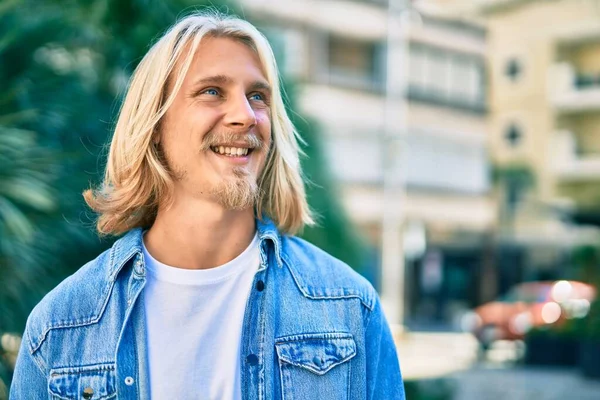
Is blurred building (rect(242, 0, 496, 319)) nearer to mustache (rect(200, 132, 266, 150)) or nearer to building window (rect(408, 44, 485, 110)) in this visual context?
building window (rect(408, 44, 485, 110))

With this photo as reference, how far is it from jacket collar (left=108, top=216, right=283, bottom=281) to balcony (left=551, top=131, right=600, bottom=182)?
36559 mm

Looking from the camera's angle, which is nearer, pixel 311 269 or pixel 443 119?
pixel 311 269

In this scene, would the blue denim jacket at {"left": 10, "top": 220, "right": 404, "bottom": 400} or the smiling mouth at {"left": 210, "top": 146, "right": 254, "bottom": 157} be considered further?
the smiling mouth at {"left": 210, "top": 146, "right": 254, "bottom": 157}

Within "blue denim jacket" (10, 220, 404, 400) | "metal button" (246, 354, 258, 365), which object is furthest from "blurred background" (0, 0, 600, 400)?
"metal button" (246, 354, 258, 365)

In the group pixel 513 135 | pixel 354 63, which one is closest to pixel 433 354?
pixel 354 63

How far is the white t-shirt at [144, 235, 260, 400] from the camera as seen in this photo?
228 cm

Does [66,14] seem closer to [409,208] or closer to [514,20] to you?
[409,208]

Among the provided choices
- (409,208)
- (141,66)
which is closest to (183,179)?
(141,66)

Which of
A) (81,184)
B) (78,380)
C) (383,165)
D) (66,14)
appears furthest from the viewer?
(383,165)

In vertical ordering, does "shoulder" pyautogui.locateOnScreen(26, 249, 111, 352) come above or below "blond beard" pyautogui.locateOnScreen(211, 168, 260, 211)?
below

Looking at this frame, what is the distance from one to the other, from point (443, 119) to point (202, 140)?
1436 inches

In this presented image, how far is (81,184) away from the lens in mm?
5055

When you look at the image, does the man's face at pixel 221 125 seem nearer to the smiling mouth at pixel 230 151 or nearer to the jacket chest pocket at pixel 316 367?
the smiling mouth at pixel 230 151

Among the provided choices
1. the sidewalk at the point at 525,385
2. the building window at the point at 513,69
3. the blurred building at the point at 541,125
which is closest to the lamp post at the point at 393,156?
the blurred building at the point at 541,125
